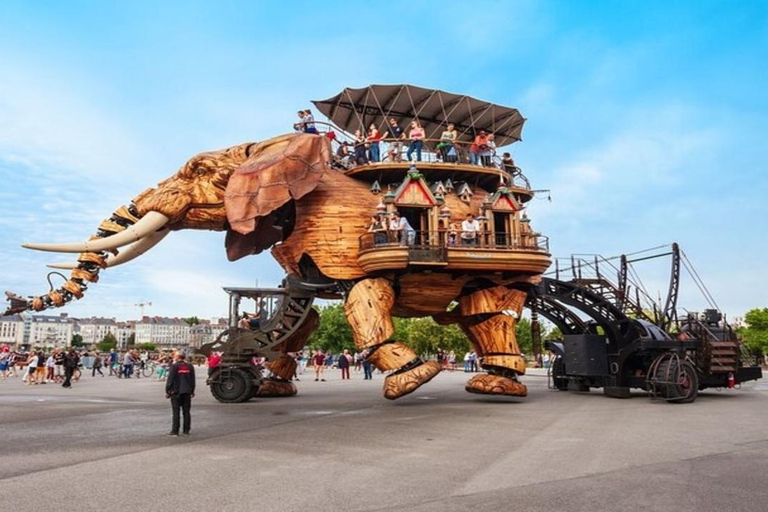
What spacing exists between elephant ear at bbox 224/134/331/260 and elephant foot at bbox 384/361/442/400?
4.53m

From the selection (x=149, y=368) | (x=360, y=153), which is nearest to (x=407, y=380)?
(x=360, y=153)

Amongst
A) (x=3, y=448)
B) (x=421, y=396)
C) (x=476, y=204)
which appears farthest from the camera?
(x=421, y=396)

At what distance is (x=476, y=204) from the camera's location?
49.0 feet

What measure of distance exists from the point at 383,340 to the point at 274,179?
14.1ft

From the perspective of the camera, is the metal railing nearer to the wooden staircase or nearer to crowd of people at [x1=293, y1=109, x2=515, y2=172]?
crowd of people at [x1=293, y1=109, x2=515, y2=172]

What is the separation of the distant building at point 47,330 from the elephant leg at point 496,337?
639ft

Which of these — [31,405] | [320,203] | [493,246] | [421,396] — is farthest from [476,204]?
[31,405]

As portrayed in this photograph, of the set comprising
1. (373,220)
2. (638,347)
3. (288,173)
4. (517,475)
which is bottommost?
(517,475)

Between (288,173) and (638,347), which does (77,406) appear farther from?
(638,347)

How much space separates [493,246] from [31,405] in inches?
445

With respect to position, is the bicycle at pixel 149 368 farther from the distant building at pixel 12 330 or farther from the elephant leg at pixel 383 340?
the distant building at pixel 12 330

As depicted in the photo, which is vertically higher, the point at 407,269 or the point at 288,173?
the point at 288,173

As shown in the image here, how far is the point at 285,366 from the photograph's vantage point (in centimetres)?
1697

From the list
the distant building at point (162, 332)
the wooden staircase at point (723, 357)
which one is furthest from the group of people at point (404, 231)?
the distant building at point (162, 332)
